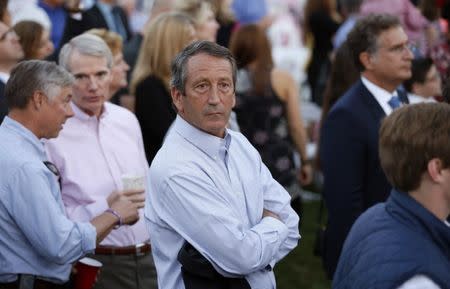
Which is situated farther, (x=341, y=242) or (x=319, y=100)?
(x=319, y=100)

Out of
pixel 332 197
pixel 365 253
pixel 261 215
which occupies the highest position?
pixel 365 253

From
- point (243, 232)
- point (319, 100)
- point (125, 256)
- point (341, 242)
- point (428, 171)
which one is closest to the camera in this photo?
point (428, 171)

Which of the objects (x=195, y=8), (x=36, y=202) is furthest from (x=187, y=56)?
(x=195, y=8)

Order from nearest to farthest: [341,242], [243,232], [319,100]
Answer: [243,232] < [341,242] < [319,100]

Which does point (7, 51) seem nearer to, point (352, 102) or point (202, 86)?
point (352, 102)

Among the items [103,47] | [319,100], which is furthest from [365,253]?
[319,100]

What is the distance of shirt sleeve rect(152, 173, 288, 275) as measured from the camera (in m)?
3.79

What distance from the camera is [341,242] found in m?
5.70

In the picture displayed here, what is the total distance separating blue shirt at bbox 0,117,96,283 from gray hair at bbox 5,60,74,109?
0.41 feet

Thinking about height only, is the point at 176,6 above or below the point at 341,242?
above

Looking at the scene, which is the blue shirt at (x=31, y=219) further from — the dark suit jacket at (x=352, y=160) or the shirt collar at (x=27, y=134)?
the dark suit jacket at (x=352, y=160)

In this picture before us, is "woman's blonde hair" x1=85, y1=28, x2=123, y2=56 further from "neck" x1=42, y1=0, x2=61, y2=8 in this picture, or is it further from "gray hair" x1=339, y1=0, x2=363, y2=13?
"gray hair" x1=339, y1=0, x2=363, y2=13

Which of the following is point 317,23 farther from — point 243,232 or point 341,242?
point 243,232

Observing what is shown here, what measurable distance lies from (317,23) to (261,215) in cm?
869
